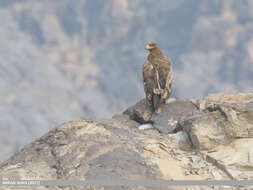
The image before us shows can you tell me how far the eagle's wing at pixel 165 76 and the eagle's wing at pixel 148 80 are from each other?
275mm

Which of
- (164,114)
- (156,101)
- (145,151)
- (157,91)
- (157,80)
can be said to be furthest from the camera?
(157,80)

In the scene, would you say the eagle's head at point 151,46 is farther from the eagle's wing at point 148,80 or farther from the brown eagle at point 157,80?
the eagle's wing at point 148,80

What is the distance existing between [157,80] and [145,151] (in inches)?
164

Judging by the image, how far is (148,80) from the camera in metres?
11.2

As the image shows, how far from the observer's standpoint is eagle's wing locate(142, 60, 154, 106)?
10.7 m

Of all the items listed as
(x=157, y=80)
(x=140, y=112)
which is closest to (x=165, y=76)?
(x=157, y=80)

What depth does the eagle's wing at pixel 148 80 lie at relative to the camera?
35.2 ft

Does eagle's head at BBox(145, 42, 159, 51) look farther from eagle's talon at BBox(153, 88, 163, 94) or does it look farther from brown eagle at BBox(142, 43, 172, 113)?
eagle's talon at BBox(153, 88, 163, 94)

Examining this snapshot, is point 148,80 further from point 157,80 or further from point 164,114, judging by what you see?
point 164,114

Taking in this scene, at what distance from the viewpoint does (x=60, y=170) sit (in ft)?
22.6

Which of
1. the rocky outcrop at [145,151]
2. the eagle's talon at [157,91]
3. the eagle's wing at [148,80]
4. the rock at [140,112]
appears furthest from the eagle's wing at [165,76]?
the rocky outcrop at [145,151]

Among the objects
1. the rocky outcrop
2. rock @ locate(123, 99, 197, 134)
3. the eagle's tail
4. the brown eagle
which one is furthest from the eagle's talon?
the rocky outcrop

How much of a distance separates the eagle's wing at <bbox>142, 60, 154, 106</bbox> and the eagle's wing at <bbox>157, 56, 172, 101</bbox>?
275 mm

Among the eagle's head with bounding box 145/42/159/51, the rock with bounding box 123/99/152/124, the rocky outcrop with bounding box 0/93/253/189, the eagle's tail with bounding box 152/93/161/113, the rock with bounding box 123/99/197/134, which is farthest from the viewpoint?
the eagle's head with bounding box 145/42/159/51
